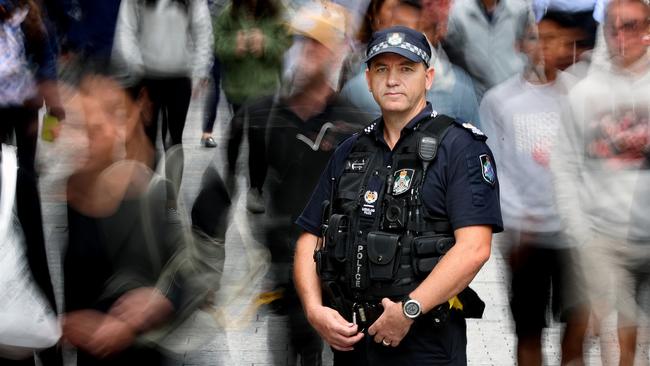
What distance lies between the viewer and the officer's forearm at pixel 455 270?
3975mm

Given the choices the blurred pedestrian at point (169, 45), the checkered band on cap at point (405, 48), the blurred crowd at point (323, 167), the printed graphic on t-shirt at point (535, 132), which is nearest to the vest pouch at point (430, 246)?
the checkered band on cap at point (405, 48)

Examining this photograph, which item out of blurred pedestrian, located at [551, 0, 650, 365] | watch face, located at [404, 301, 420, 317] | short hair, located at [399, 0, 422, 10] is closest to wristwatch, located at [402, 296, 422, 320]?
watch face, located at [404, 301, 420, 317]

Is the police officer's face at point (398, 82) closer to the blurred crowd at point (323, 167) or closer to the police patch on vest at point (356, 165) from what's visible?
the police patch on vest at point (356, 165)

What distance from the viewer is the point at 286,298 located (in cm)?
566

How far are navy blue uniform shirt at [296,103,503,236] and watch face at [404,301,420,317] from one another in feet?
0.94

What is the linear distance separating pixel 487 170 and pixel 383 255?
46 centimetres

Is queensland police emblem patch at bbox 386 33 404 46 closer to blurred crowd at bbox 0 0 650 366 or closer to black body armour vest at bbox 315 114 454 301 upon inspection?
black body armour vest at bbox 315 114 454 301

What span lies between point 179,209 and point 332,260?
745 millimetres

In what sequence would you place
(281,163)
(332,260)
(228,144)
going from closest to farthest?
(332,260), (281,163), (228,144)

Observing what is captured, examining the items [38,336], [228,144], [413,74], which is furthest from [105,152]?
[228,144]

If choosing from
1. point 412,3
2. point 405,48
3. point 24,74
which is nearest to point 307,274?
point 405,48

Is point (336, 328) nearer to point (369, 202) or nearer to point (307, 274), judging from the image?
point (307, 274)

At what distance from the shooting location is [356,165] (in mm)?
4258

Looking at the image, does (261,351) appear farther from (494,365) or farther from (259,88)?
(259,88)
